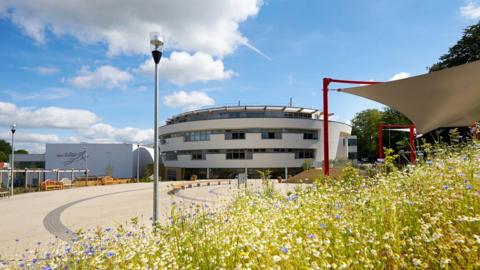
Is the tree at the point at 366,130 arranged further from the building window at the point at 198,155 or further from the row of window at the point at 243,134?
the building window at the point at 198,155

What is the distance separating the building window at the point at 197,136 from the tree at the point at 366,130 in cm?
3518

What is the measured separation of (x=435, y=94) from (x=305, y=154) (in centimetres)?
3606

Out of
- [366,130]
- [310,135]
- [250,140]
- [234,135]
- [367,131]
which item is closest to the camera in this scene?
[250,140]

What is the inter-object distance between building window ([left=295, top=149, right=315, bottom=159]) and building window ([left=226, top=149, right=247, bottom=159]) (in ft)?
27.3

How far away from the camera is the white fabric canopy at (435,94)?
273 inches

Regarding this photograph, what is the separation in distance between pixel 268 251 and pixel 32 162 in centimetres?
6934

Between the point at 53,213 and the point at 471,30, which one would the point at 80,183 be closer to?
the point at 53,213

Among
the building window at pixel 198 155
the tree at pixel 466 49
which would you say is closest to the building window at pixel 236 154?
the building window at pixel 198 155

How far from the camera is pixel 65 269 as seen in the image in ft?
11.1

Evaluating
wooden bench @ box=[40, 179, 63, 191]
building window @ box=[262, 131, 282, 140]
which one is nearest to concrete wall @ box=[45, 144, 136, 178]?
wooden bench @ box=[40, 179, 63, 191]

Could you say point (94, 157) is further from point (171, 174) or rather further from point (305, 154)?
point (305, 154)

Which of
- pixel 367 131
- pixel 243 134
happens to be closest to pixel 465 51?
pixel 243 134

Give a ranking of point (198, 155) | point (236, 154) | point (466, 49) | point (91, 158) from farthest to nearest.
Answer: point (91, 158) → point (198, 155) → point (236, 154) → point (466, 49)

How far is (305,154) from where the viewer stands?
43719 mm
